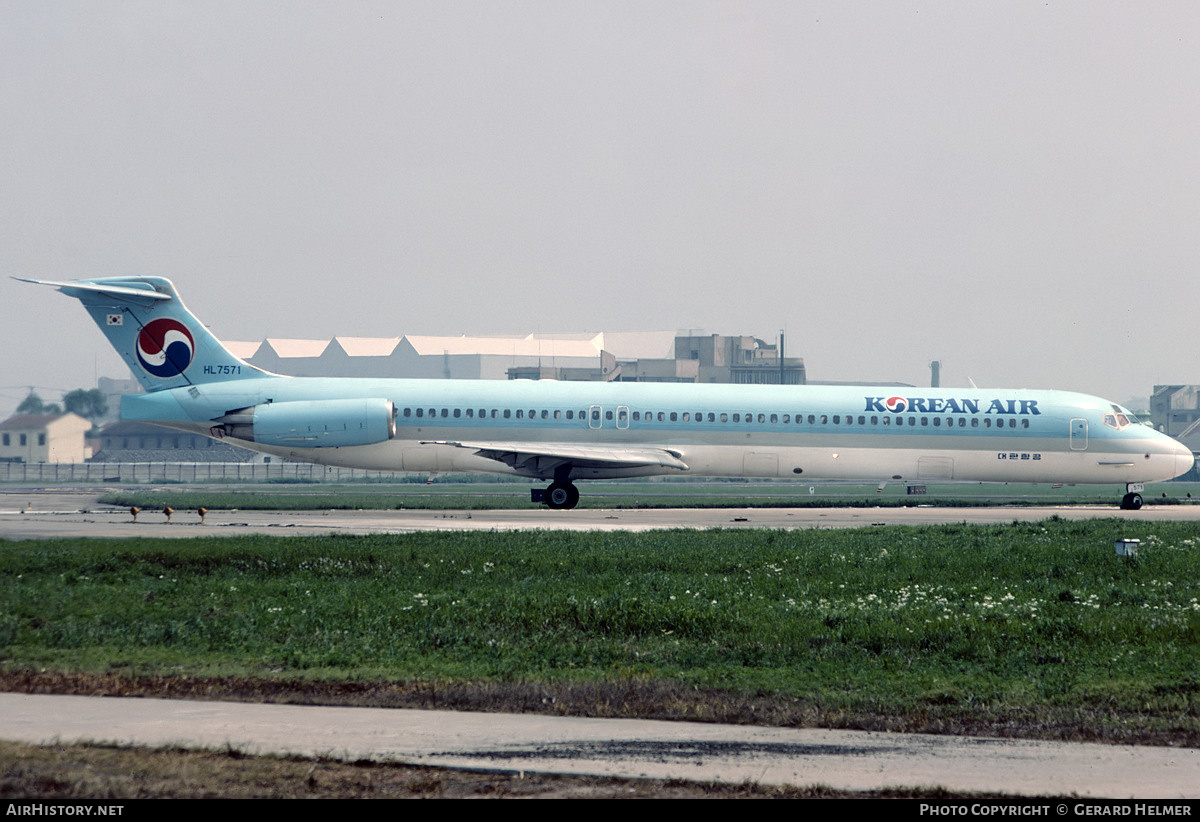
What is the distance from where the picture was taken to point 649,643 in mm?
14234

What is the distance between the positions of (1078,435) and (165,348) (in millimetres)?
30749

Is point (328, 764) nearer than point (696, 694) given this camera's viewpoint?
Yes

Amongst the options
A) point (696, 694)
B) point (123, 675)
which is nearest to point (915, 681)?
point (696, 694)

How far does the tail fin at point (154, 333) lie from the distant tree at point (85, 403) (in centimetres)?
7614

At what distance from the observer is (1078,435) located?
3919cm

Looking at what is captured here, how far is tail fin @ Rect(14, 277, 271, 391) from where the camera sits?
124 feet

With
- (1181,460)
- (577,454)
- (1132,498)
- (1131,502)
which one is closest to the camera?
(577,454)

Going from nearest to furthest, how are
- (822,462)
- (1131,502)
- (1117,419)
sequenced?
(822,462) → (1117,419) → (1131,502)

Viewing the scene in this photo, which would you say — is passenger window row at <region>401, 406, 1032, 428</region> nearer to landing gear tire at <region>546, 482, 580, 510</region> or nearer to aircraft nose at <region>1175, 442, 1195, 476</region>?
landing gear tire at <region>546, 482, 580, 510</region>

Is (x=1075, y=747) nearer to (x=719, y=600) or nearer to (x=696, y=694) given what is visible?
(x=696, y=694)

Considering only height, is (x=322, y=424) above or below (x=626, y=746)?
above

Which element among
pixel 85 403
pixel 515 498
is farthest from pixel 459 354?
pixel 515 498

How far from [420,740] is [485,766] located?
1.04 metres

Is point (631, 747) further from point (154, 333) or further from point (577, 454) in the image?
point (154, 333)
